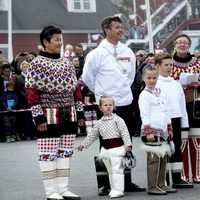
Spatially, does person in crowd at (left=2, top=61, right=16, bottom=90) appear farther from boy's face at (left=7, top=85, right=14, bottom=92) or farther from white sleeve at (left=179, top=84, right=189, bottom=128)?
white sleeve at (left=179, top=84, right=189, bottom=128)

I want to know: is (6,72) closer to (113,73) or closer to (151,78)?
(113,73)

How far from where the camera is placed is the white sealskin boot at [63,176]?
973 cm

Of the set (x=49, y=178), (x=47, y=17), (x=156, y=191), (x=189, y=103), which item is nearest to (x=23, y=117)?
(x=189, y=103)

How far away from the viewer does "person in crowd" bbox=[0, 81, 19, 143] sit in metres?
20.6

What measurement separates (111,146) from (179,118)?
3.12 feet

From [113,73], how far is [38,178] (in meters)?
2.51

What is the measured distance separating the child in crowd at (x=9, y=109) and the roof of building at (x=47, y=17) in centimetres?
2156

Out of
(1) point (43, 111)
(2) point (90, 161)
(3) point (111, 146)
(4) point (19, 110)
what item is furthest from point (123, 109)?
(4) point (19, 110)

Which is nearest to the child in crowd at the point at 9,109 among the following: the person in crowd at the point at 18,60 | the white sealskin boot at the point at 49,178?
the person in crowd at the point at 18,60

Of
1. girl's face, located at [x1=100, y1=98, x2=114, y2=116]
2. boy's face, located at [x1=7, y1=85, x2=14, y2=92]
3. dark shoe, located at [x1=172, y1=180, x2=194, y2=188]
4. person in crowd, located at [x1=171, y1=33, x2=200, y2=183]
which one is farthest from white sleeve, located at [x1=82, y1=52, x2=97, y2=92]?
boy's face, located at [x1=7, y1=85, x2=14, y2=92]

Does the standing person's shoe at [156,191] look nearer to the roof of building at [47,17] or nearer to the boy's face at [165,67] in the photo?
the boy's face at [165,67]

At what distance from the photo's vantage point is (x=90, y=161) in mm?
14141

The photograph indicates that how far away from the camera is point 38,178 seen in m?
12.1

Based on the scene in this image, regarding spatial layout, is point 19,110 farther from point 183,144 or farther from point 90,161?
point 183,144
